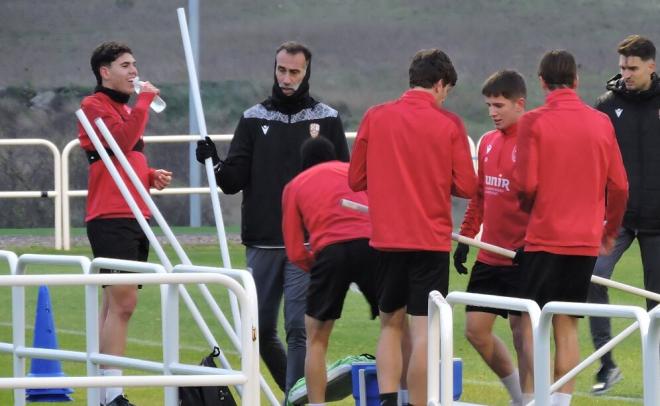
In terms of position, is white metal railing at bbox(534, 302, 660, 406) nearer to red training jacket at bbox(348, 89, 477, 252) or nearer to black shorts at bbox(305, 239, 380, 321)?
red training jacket at bbox(348, 89, 477, 252)

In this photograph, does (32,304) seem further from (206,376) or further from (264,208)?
(206,376)

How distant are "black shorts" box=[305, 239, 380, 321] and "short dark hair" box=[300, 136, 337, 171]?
560mm

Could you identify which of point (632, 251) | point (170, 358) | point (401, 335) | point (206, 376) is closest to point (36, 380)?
point (206, 376)

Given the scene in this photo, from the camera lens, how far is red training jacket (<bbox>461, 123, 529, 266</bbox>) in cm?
893

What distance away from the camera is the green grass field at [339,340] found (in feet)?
33.8

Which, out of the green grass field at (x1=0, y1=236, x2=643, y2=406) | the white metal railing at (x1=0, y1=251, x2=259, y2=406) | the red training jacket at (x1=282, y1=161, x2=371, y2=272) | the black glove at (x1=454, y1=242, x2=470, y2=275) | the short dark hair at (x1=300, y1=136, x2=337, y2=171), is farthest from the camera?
the green grass field at (x1=0, y1=236, x2=643, y2=406)

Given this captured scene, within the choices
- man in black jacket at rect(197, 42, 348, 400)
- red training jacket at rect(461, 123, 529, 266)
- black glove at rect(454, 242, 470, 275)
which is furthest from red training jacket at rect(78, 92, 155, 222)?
red training jacket at rect(461, 123, 529, 266)

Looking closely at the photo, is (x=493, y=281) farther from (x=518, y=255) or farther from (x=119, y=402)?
(x=119, y=402)

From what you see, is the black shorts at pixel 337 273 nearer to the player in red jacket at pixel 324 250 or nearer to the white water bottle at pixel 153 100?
the player in red jacket at pixel 324 250

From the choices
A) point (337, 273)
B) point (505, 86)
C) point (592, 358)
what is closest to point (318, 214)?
point (337, 273)

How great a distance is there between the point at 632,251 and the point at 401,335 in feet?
34.0

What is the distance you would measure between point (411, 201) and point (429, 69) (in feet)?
2.19

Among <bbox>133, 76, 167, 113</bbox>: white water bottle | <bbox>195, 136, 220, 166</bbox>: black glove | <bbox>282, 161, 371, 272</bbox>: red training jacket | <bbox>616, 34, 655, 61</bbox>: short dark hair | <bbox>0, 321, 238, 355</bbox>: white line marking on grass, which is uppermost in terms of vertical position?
<bbox>616, 34, 655, 61</bbox>: short dark hair

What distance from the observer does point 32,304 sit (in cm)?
1481
